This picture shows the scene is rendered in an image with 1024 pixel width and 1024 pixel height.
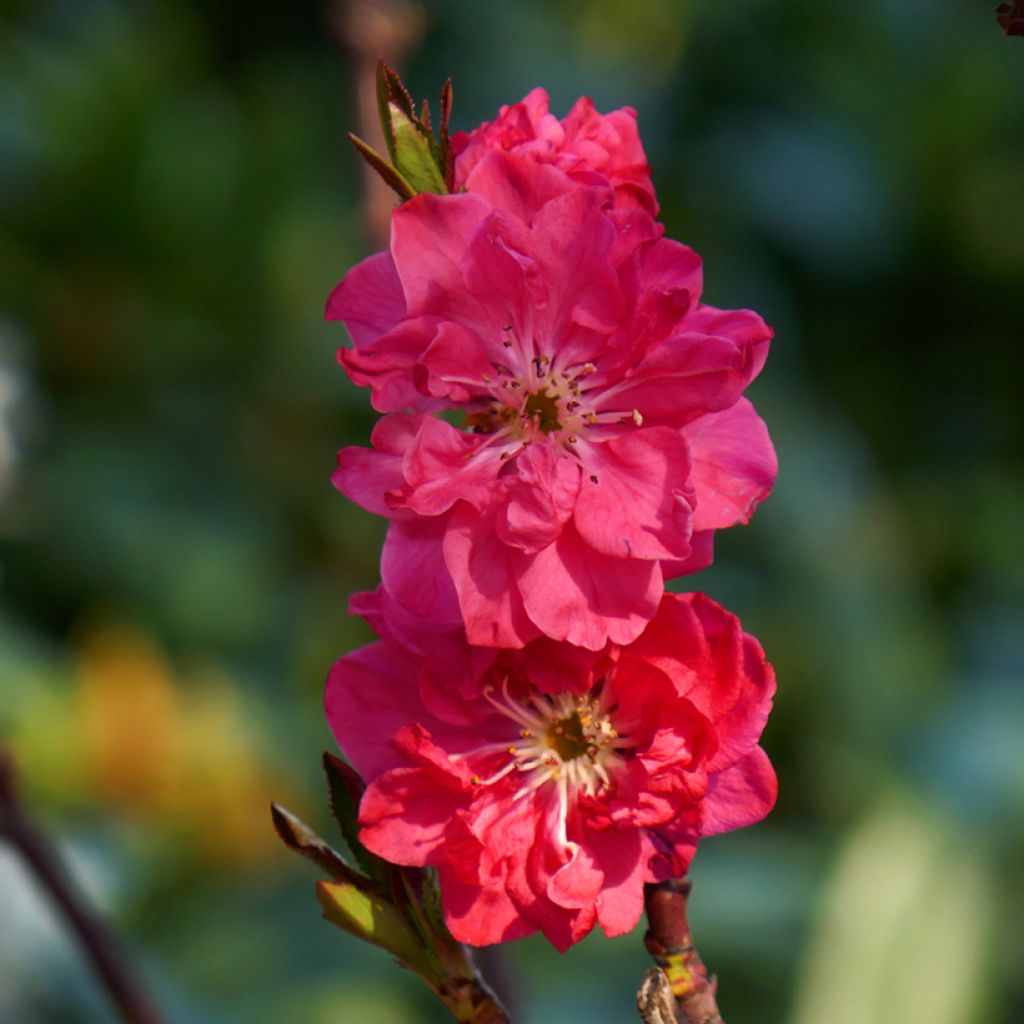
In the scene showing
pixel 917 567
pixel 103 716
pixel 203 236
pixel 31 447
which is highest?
pixel 203 236

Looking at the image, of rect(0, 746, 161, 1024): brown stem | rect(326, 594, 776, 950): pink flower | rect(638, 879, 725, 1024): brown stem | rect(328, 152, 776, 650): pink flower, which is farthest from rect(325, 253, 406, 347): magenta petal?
rect(0, 746, 161, 1024): brown stem

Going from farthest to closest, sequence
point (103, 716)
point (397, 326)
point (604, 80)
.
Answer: point (604, 80)
point (103, 716)
point (397, 326)

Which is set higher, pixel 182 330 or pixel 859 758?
pixel 182 330

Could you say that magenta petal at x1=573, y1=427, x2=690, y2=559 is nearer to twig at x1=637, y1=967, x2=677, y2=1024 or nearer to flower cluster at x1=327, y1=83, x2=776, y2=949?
flower cluster at x1=327, y1=83, x2=776, y2=949

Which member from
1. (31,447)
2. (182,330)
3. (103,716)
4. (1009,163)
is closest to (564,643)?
(103,716)

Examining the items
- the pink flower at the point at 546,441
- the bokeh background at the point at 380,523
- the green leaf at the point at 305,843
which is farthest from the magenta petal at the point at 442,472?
the bokeh background at the point at 380,523

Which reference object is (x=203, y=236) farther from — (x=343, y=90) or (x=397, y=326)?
(x=397, y=326)

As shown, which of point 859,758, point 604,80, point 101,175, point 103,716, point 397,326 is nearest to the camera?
point 397,326

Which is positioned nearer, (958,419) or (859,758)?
(859,758)
